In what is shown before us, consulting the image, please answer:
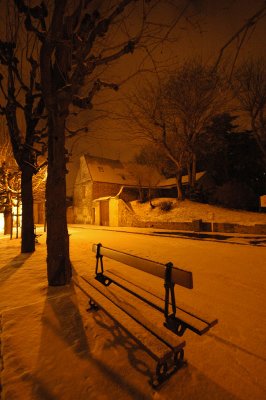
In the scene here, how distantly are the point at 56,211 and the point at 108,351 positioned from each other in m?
3.07

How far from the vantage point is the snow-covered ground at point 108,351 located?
2.15 metres

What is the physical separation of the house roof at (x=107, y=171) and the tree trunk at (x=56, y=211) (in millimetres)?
23867

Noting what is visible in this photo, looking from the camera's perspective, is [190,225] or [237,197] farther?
[237,197]

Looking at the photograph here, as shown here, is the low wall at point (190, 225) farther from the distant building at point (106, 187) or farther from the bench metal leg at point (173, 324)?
the bench metal leg at point (173, 324)

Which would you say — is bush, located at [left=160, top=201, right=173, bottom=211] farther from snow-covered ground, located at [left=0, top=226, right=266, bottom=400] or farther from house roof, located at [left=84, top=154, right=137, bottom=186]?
snow-covered ground, located at [left=0, top=226, right=266, bottom=400]

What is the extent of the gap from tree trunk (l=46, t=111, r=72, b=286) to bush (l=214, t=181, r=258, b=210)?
16121 mm

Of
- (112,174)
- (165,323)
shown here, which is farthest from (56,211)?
(112,174)

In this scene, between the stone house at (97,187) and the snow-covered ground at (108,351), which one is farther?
the stone house at (97,187)

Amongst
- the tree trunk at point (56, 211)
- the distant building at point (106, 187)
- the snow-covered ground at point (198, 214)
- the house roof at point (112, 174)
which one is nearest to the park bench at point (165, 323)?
the tree trunk at point (56, 211)

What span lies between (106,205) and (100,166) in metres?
8.65

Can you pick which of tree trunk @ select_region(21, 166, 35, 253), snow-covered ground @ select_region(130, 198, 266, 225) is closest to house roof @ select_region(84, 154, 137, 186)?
snow-covered ground @ select_region(130, 198, 266, 225)

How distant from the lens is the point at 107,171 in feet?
103

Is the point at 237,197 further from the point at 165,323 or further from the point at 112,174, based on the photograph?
the point at 112,174

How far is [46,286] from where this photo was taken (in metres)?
4.96
